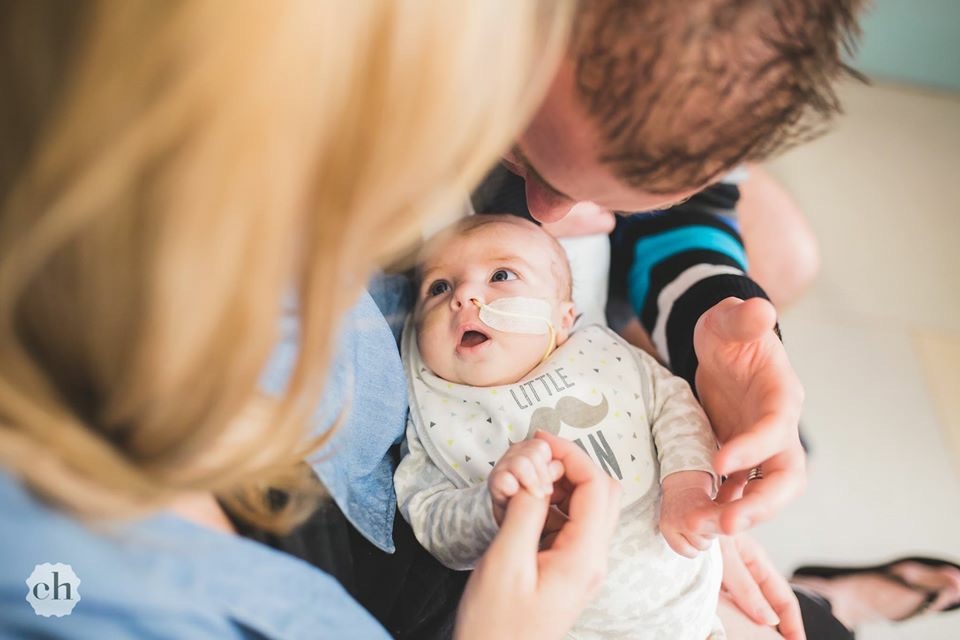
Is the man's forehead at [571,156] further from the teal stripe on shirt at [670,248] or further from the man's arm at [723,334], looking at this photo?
the teal stripe on shirt at [670,248]

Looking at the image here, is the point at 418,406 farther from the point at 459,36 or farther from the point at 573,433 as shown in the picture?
the point at 459,36

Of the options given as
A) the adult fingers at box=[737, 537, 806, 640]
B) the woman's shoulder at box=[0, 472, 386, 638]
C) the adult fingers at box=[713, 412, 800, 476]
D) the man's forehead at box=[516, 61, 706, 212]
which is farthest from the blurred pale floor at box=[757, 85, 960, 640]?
the woman's shoulder at box=[0, 472, 386, 638]

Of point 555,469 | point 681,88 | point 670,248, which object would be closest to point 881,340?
point 670,248

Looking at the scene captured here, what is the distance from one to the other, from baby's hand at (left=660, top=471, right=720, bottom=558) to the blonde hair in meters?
0.37

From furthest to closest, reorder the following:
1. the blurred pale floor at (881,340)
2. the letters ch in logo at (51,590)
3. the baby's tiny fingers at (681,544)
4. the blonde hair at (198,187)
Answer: the blurred pale floor at (881,340), the baby's tiny fingers at (681,544), the letters ch in logo at (51,590), the blonde hair at (198,187)

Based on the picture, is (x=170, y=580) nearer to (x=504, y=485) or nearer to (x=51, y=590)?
(x=51, y=590)

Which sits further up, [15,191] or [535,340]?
[15,191]

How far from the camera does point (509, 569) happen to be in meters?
0.56

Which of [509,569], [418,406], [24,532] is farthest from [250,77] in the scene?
[418,406]

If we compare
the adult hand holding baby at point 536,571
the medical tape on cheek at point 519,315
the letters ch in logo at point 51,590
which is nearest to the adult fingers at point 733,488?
the adult hand holding baby at point 536,571

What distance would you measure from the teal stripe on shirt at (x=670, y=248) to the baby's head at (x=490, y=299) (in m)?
0.11

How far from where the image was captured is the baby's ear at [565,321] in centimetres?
85

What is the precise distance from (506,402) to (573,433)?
0.07 meters

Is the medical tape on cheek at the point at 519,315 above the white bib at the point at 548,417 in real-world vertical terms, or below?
above
